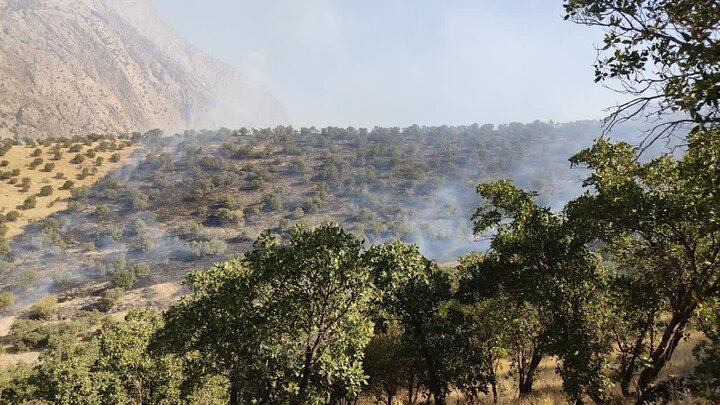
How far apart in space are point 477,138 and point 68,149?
13883 centimetres

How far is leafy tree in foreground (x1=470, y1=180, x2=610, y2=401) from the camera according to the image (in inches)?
465

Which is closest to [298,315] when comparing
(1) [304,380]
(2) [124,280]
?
(1) [304,380]

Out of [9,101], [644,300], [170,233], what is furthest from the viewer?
[9,101]

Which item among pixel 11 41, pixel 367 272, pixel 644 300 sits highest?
pixel 11 41

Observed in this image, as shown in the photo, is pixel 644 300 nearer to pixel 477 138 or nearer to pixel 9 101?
pixel 477 138

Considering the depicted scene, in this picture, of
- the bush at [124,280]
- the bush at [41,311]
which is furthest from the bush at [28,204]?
the bush at [41,311]

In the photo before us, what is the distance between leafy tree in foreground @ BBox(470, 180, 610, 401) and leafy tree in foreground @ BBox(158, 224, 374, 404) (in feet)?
19.5

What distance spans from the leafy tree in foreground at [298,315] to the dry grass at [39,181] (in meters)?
80.2

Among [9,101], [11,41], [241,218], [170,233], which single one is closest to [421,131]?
[241,218]

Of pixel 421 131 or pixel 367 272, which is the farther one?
pixel 421 131

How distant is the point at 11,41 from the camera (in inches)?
7101

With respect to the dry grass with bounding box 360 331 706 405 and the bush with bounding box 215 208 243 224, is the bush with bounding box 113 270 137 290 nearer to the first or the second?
the bush with bounding box 215 208 243 224

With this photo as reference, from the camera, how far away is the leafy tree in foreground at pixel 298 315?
39.5 ft

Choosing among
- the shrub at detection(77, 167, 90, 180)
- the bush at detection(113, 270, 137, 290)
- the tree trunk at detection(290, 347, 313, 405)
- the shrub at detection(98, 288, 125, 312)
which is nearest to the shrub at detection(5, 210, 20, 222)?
the shrub at detection(77, 167, 90, 180)
